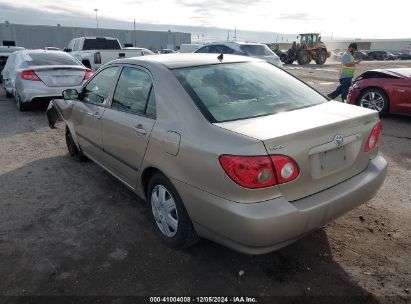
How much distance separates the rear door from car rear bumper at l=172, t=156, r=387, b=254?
0.69 meters

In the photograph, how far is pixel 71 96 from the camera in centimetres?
442

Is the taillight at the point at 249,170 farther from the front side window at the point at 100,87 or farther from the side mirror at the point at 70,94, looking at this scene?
the side mirror at the point at 70,94

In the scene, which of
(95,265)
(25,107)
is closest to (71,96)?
(95,265)

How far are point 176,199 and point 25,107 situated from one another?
7.65 m

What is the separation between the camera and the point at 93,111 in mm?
4031

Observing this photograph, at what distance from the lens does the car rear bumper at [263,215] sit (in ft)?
7.32

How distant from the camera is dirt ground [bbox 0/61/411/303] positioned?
2.56 m

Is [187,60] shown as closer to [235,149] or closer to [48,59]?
[235,149]

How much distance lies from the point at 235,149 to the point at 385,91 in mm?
6616

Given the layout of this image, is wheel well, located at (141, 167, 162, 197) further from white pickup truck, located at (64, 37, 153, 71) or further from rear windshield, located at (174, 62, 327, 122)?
white pickup truck, located at (64, 37, 153, 71)

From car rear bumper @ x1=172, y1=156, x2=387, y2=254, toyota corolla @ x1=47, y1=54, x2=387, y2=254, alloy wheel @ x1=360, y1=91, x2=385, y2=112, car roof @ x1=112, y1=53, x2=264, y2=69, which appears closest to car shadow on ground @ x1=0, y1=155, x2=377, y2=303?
toyota corolla @ x1=47, y1=54, x2=387, y2=254

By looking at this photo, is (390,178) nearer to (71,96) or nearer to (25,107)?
(71,96)

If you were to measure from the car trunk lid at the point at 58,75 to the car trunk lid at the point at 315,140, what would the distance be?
22.7 ft

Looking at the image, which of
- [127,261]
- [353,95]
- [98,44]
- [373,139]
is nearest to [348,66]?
[353,95]
